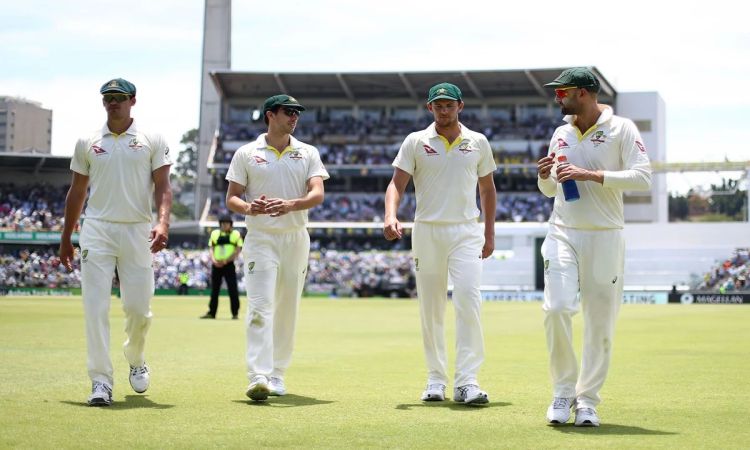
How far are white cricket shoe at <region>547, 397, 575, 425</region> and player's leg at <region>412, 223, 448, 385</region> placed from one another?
61.9 inches

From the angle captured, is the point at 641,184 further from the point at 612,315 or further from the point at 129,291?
the point at 129,291

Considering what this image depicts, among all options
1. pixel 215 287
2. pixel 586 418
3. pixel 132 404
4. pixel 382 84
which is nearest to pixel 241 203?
pixel 132 404

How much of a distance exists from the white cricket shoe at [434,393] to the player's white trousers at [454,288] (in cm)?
4

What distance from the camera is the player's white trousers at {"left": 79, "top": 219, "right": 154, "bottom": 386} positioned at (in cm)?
830

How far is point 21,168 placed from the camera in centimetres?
6319

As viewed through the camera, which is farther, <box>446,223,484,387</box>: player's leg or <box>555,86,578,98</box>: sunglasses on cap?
<box>446,223,484,387</box>: player's leg

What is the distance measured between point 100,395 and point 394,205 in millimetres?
2698

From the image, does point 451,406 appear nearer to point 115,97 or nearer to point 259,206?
point 259,206

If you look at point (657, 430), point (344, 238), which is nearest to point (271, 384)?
point (657, 430)

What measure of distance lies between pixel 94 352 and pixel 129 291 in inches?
23.1

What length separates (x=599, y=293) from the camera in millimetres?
7281

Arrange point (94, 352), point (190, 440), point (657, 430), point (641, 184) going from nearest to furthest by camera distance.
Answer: point (190, 440), point (657, 430), point (641, 184), point (94, 352)

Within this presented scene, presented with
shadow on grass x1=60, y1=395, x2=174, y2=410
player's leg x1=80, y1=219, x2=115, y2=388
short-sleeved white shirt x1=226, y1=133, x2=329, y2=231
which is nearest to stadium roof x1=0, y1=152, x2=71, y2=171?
short-sleeved white shirt x1=226, y1=133, x2=329, y2=231

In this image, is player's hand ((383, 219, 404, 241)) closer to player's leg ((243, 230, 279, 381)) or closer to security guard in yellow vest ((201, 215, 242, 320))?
player's leg ((243, 230, 279, 381))
